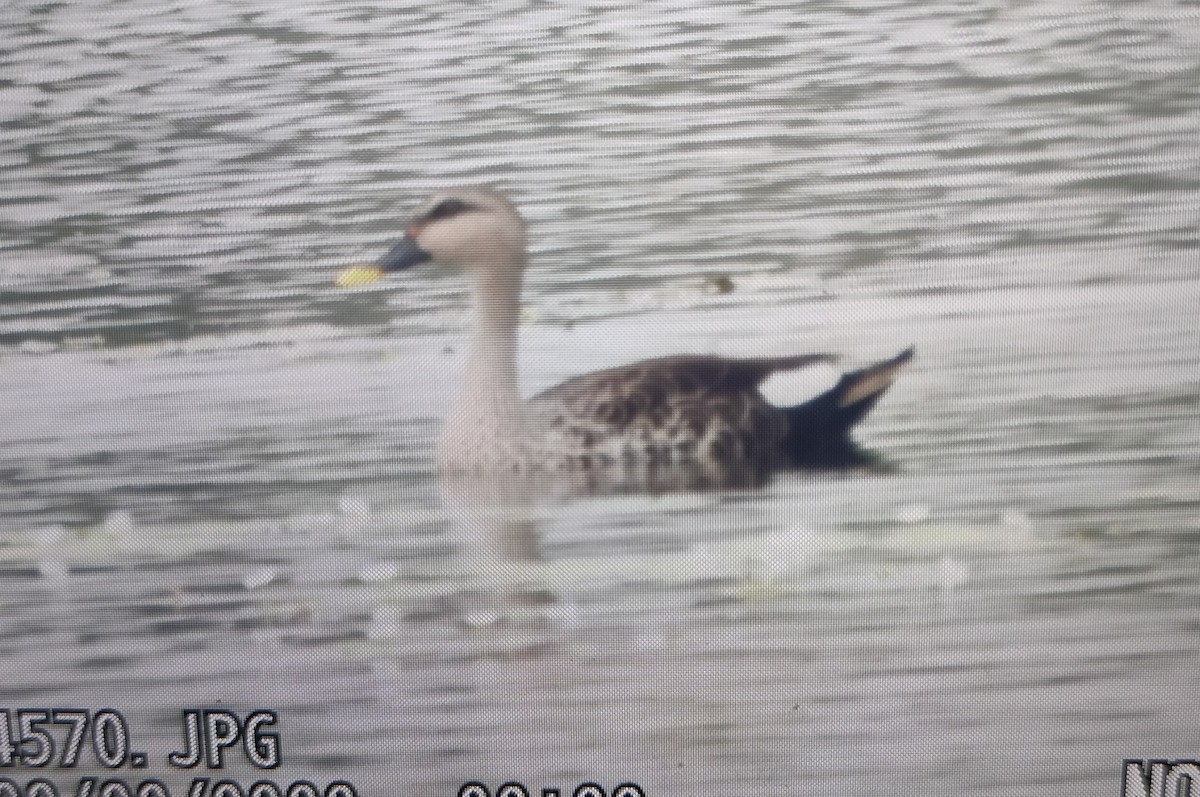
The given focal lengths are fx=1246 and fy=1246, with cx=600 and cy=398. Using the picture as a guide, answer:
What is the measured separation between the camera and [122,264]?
167cm

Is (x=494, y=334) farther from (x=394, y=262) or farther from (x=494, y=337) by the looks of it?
(x=394, y=262)

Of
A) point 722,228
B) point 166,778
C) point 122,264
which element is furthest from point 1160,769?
point 122,264

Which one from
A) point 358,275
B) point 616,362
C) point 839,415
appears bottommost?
point 839,415

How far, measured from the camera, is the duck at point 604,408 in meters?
1.60

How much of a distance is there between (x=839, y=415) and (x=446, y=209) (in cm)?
57

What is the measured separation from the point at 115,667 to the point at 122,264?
1.79 ft

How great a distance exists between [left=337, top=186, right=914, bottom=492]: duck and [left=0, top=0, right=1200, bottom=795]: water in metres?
0.03

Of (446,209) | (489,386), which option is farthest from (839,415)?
(446,209)

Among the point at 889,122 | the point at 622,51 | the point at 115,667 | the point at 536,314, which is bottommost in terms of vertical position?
the point at 115,667

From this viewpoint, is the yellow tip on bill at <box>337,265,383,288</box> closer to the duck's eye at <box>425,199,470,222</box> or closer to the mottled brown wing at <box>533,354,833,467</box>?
the duck's eye at <box>425,199,470,222</box>

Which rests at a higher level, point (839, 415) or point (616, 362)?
point (616, 362)

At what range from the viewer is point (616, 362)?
63.5 inches

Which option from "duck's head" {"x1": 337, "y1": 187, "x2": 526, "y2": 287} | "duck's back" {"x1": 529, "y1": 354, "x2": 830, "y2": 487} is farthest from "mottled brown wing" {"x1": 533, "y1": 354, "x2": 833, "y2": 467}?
"duck's head" {"x1": 337, "y1": 187, "x2": 526, "y2": 287}

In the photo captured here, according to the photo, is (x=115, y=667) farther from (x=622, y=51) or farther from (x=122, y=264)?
(x=622, y=51)
